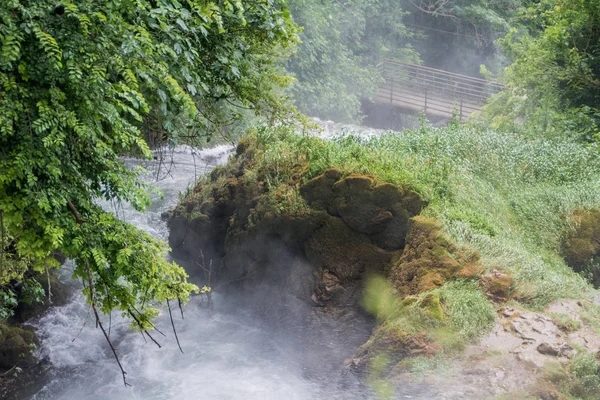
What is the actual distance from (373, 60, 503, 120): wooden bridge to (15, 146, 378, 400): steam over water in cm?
1843

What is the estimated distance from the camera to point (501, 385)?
6.36 meters

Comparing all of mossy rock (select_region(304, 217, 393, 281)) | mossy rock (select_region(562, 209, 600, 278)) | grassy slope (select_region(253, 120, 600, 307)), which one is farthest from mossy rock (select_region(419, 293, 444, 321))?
mossy rock (select_region(562, 209, 600, 278))

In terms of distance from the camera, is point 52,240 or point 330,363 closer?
point 52,240

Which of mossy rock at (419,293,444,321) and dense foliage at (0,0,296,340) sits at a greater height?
dense foliage at (0,0,296,340)

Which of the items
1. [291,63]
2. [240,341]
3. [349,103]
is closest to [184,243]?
[240,341]

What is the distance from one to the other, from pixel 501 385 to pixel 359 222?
298 cm

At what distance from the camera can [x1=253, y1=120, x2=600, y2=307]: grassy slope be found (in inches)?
321

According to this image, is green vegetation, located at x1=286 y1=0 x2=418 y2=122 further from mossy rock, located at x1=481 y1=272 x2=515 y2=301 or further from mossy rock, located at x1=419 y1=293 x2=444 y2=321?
mossy rock, located at x1=419 y1=293 x2=444 y2=321

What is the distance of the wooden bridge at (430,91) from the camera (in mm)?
26453

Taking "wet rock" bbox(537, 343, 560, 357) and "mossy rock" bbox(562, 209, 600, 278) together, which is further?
"mossy rock" bbox(562, 209, 600, 278)

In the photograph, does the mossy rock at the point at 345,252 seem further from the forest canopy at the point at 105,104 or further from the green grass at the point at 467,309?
the forest canopy at the point at 105,104

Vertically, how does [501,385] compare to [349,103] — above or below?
above

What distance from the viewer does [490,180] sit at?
36.3ft

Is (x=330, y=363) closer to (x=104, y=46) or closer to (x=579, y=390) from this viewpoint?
(x=579, y=390)
